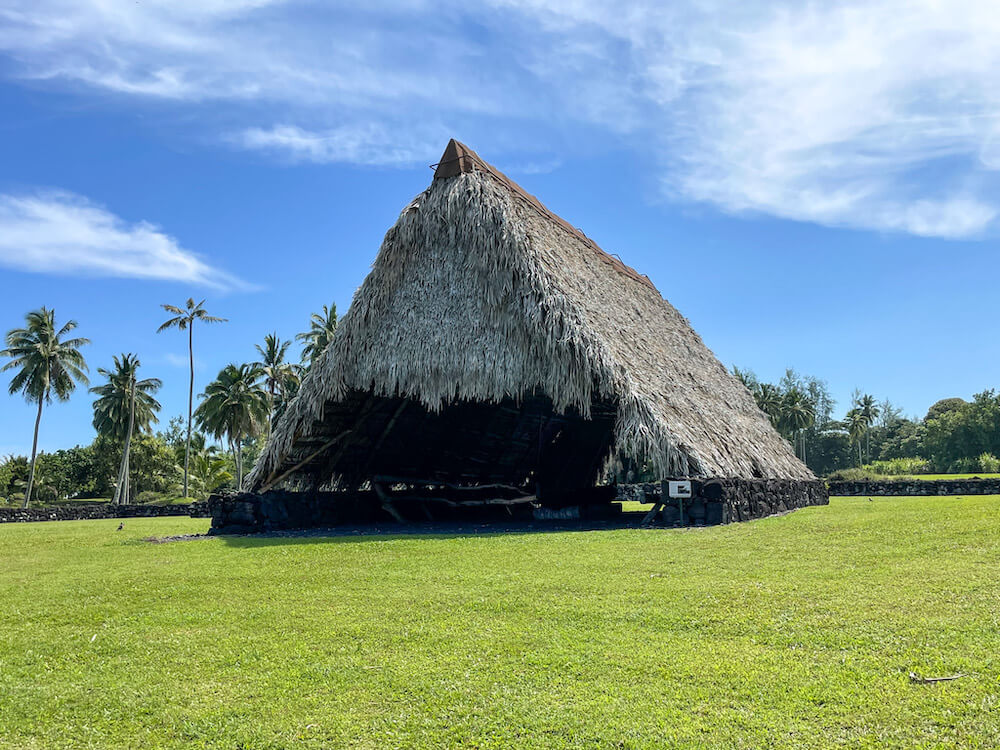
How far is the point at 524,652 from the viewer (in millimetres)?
4547

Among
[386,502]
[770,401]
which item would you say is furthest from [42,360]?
[770,401]

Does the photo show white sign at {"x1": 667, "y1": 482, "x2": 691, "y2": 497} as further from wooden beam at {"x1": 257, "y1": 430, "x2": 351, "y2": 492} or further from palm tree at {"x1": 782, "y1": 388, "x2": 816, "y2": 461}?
palm tree at {"x1": 782, "y1": 388, "x2": 816, "y2": 461}

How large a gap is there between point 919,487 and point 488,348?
1902cm

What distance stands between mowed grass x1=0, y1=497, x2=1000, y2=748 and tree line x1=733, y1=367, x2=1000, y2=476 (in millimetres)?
44065

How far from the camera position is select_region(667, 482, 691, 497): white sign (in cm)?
1127

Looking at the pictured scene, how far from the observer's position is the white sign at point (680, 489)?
11266 millimetres

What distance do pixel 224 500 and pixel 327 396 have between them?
2.66 metres

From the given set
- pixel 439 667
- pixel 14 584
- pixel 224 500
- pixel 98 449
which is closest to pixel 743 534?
pixel 439 667

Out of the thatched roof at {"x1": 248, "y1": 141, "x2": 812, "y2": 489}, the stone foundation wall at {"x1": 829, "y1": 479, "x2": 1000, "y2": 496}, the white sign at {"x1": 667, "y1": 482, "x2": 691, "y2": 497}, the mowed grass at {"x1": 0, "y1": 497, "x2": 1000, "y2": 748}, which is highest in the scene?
the thatched roof at {"x1": 248, "y1": 141, "x2": 812, "y2": 489}

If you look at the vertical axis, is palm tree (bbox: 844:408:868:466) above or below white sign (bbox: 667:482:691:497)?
above

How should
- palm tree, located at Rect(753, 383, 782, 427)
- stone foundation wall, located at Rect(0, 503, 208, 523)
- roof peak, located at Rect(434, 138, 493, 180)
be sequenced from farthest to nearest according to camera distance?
palm tree, located at Rect(753, 383, 782, 427), stone foundation wall, located at Rect(0, 503, 208, 523), roof peak, located at Rect(434, 138, 493, 180)

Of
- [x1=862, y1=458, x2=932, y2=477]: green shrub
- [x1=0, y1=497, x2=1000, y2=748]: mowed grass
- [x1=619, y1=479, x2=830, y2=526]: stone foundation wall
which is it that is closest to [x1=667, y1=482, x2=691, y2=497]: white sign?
[x1=619, y1=479, x2=830, y2=526]: stone foundation wall

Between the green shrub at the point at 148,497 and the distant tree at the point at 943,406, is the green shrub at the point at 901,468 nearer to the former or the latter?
→ the distant tree at the point at 943,406

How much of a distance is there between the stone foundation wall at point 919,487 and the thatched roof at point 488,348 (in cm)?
1124
